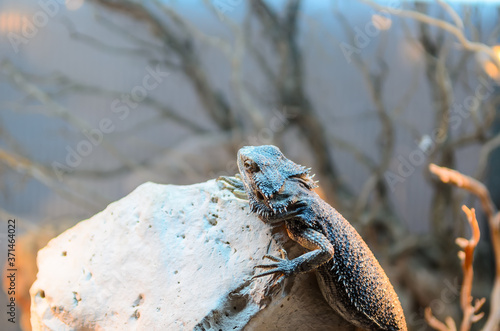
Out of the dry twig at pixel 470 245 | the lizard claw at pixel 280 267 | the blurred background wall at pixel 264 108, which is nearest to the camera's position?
the lizard claw at pixel 280 267

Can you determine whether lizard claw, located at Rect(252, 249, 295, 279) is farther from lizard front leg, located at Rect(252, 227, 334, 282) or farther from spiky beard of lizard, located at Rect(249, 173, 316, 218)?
spiky beard of lizard, located at Rect(249, 173, 316, 218)

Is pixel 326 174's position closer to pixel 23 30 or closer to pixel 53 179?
pixel 53 179

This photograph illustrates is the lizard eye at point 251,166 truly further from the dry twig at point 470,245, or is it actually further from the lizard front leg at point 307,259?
the dry twig at point 470,245

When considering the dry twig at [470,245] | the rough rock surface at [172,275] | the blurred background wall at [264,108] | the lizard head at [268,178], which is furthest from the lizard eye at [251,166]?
the blurred background wall at [264,108]

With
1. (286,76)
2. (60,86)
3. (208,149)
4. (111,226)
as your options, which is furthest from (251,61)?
(111,226)

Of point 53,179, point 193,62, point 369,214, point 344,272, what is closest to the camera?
point 344,272

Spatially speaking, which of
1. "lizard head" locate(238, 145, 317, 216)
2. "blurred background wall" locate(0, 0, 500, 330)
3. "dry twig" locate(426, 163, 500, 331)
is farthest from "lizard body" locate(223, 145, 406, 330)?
"blurred background wall" locate(0, 0, 500, 330)

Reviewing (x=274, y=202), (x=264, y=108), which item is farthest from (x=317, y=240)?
(x=264, y=108)
